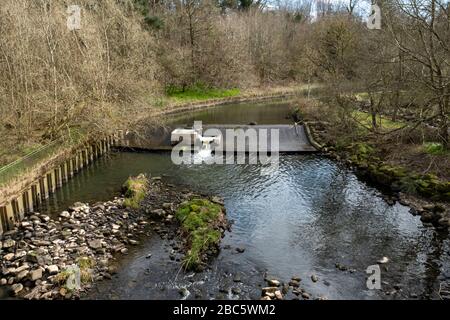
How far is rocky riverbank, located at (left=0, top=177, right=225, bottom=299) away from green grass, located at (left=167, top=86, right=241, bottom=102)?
101 feet

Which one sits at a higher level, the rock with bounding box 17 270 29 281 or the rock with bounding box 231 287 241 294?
the rock with bounding box 17 270 29 281

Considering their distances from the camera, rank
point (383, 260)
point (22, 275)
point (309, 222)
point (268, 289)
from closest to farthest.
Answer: point (268, 289)
point (22, 275)
point (383, 260)
point (309, 222)

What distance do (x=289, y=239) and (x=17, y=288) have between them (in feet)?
30.3

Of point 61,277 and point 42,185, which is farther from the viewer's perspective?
point 42,185

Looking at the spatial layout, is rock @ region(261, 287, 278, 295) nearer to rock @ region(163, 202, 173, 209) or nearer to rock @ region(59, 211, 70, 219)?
rock @ region(163, 202, 173, 209)

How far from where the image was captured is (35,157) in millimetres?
18266

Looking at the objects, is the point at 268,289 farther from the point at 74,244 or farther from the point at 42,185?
the point at 42,185

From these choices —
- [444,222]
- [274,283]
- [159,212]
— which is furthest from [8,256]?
[444,222]

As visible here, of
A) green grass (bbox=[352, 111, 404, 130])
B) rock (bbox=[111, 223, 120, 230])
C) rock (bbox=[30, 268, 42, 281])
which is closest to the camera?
rock (bbox=[30, 268, 42, 281])

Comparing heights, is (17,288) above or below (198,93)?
below

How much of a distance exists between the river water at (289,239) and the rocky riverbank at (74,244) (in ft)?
2.36

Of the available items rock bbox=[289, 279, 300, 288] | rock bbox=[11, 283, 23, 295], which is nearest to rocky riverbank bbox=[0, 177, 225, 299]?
rock bbox=[11, 283, 23, 295]

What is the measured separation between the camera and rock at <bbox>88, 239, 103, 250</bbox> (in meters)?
13.4

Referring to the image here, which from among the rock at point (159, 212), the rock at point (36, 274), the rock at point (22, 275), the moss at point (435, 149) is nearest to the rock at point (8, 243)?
the rock at point (22, 275)
